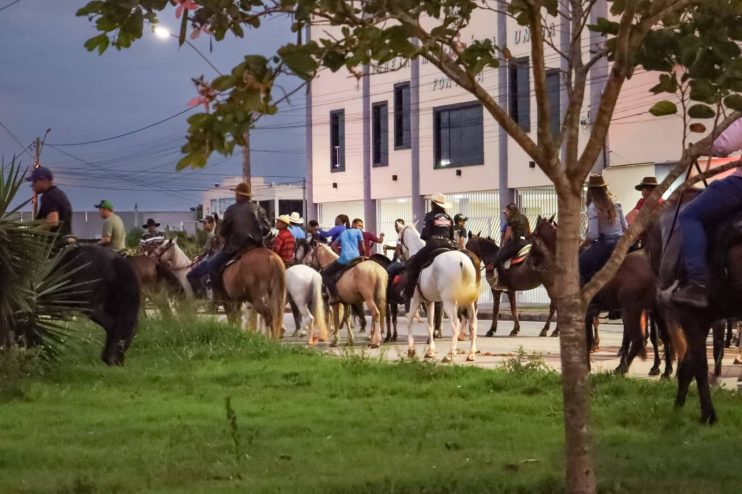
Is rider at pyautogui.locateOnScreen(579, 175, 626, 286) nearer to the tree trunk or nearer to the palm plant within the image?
the palm plant

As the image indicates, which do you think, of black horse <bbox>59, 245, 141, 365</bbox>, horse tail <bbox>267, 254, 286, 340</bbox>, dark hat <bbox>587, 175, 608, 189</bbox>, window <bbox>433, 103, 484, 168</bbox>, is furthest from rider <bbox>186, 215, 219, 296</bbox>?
A: window <bbox>433, 103, 484, 168</bbox>

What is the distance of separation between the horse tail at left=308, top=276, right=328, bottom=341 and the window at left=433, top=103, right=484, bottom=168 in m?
20.1

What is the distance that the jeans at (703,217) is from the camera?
9.63 meters

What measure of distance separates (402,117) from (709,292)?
3595 centimetres

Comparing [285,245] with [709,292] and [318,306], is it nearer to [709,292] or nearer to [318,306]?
[318,306]

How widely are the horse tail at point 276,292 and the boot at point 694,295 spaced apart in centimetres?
1050

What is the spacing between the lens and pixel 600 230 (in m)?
15.7

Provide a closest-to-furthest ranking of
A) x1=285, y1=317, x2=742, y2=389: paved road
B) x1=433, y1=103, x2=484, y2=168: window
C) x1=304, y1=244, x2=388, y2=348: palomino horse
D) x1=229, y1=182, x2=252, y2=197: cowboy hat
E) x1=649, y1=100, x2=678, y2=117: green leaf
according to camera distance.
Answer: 1. x1=649, y1=100, x2=678, y2=117: green leaf
2. x1=285, y1=317, x2=742, y2=389: paved road
3. x1=229, y1=182, x2=252, y2=197: cowboy hat
4. x1=304, y1=244, x2=388, y2=348: palomino horse
5. x1=433, y1=103, x2=484, y2=168: window

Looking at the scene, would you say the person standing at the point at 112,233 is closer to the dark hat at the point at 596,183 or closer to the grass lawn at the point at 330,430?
the grass lawn at the point at 330,430

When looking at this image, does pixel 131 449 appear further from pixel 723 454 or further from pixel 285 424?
pixel 723 454

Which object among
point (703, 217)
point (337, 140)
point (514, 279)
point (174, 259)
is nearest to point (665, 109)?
point (703, 217)

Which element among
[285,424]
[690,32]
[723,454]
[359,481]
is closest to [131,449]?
[285,424]

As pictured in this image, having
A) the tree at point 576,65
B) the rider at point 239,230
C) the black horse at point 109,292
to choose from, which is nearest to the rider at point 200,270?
the rider at point 239,230

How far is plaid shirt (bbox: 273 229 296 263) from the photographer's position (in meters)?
25.1
